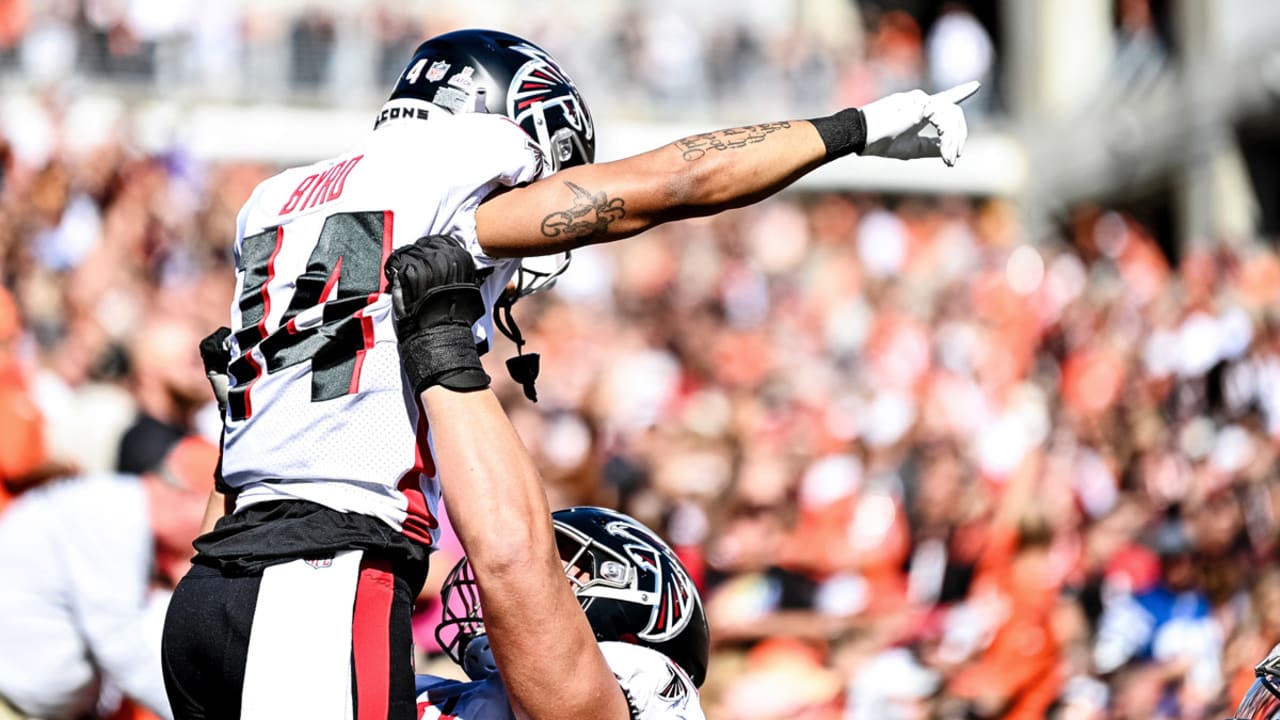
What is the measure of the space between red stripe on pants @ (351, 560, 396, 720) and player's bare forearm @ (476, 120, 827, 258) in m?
0.61

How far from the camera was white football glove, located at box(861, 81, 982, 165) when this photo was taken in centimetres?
297

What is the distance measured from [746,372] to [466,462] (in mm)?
9279

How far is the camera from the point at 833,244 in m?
18.1

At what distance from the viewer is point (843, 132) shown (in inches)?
115

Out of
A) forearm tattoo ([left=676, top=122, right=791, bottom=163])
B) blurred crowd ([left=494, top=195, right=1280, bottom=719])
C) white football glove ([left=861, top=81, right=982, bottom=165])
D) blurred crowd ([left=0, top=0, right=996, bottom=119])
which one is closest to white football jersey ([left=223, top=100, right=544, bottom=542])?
forearm tattoo ([left=676, top=122, right=791, bottom=163])

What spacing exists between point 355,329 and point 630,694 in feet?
2.81

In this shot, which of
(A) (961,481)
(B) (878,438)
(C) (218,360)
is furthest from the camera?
(B) (878,438)

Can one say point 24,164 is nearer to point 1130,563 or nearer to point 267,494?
point 1130,563

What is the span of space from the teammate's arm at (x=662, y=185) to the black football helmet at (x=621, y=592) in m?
0.66

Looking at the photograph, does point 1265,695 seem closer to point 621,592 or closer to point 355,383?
point 621,592

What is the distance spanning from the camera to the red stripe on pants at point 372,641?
9.05 ft

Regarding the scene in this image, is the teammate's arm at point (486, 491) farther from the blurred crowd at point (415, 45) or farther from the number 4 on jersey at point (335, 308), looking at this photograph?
the blurred crowd at point (415, 45)

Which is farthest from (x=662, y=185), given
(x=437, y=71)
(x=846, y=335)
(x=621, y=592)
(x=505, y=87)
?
(x=846, y=335)

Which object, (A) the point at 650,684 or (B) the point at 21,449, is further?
(B) the point at 21,449
